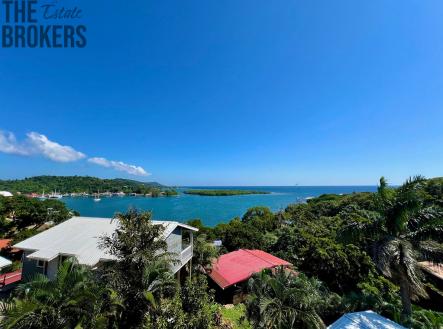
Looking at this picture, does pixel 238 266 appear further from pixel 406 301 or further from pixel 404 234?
pixel 404 234

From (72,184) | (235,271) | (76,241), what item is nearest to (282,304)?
(235,271)

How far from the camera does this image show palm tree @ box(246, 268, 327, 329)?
779 cm

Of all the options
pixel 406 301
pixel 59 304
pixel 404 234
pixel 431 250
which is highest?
pixel 404 234

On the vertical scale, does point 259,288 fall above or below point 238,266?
above

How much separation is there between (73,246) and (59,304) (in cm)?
630

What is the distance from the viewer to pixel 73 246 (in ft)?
38.5

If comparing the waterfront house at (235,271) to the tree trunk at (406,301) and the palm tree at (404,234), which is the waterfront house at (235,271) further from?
the tree trunk at (406,301)

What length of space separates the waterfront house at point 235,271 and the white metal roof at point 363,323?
191 inches

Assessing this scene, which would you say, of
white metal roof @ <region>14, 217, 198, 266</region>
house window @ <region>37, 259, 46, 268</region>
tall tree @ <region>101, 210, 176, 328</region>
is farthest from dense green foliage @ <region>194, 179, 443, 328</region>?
house window @ <region>37, 259, 46, 268</region>

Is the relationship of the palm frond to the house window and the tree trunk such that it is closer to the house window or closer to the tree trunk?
the tree trunk

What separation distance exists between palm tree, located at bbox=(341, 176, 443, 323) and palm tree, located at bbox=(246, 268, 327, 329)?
3.13 meters

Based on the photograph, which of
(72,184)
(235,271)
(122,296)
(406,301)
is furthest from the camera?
(72,184)

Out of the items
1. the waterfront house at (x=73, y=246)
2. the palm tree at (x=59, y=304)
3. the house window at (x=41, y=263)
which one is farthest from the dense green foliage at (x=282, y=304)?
the house window at (x=41, y=263)

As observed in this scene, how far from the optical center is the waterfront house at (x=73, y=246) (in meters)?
10.9
